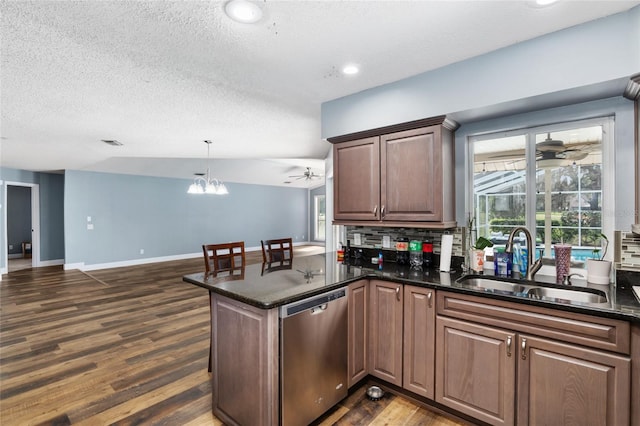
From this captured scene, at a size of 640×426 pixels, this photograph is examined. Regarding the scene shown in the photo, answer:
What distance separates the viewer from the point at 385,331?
87.6 inches

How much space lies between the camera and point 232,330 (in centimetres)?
184

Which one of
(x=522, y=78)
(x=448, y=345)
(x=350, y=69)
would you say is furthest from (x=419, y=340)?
(x=350, y=69)

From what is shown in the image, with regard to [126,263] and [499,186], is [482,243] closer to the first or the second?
[499,186]

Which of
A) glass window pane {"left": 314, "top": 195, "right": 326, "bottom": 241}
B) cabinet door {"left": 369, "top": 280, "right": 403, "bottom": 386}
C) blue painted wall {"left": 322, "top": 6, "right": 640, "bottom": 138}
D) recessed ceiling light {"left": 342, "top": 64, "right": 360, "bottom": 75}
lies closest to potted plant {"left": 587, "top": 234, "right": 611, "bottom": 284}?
blue painted wall {"left": 322, "top": 6, "right": 640, "bottom": 138}

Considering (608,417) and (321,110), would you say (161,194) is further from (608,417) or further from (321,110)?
(608,417)

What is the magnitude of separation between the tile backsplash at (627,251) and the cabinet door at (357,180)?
1560 mm

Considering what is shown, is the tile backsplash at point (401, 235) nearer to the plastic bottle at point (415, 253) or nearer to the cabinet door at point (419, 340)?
the plastic bottle at point (415, 253)

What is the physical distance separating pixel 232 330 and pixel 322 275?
28.7 inches

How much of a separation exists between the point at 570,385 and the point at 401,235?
1533mm

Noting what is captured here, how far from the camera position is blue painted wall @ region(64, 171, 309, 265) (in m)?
7.18

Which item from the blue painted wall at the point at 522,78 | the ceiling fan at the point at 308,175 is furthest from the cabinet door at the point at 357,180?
the ceiling fan at the point at 308,175

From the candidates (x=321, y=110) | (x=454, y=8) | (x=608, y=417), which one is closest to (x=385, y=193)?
(x=321, y=110)

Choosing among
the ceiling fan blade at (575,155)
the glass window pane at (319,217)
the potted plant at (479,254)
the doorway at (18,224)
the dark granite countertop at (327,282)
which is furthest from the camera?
the glass window pane at (319,217)

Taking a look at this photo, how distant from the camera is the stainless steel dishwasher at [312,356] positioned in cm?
171
